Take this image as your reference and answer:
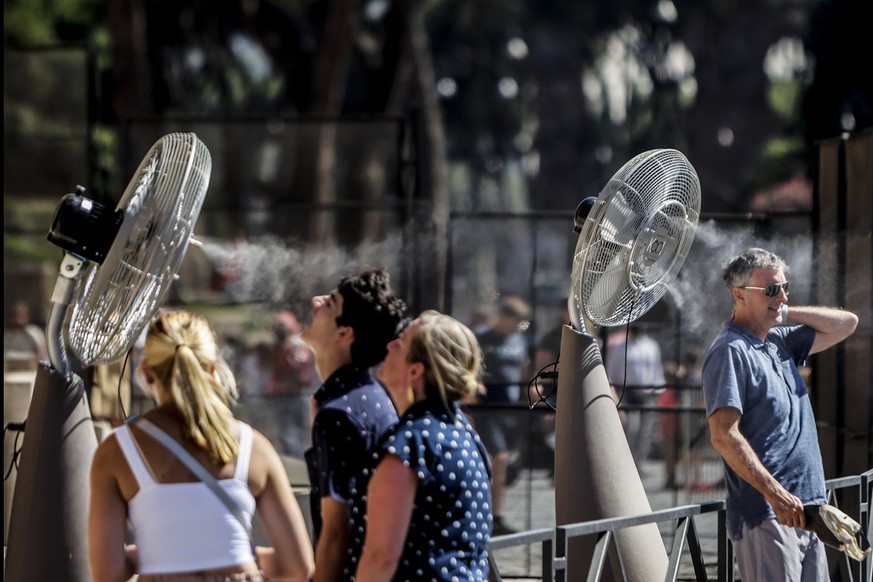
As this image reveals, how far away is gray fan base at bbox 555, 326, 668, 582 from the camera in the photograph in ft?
14.3

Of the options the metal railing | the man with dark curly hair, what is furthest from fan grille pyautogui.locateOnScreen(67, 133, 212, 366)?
the metal railing

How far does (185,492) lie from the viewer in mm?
3029

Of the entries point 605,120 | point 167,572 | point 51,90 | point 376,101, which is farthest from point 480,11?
point 167,572

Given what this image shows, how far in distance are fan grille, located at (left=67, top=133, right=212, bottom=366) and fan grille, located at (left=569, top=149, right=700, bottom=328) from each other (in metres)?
1.40

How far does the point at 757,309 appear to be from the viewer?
15.3 feet

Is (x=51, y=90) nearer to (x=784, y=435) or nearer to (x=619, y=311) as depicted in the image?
(x=619, y=311)

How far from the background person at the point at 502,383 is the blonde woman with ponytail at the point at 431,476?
474cm

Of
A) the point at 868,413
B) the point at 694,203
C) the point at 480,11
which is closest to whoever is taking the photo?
the point at 694,203

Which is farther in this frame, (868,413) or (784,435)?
(868,413)

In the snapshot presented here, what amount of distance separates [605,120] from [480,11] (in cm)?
636

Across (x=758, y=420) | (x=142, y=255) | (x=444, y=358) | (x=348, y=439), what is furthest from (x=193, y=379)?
(x=758, y=420)

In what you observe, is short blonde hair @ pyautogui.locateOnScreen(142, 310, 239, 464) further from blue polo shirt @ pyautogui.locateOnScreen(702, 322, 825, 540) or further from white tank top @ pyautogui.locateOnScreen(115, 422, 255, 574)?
blue polo shirt @ pyautogui.locateOnScreen(702, 322, 825, 540)

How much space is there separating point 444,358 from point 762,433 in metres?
1.84

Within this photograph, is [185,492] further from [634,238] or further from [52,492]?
[634,238]
